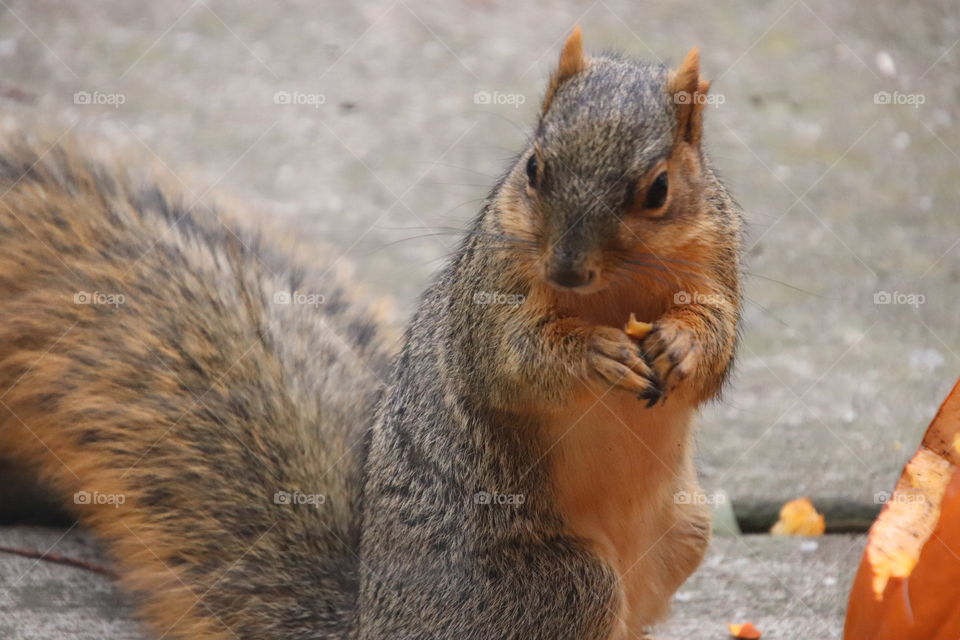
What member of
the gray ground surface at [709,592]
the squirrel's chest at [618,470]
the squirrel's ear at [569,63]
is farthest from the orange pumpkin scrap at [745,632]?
the squirrel's ear at [569,63]

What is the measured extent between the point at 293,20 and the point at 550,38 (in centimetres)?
100

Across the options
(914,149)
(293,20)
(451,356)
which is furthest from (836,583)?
(293,20)

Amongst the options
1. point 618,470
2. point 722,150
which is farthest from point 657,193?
point 722,150

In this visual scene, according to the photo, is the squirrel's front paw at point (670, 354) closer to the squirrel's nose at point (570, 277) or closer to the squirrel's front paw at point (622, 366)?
the squirrel's front paw at point (622, 366)

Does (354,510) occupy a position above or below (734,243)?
below

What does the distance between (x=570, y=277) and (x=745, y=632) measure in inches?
42.0

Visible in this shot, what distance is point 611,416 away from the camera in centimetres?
194

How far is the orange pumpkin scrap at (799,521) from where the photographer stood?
2.74m

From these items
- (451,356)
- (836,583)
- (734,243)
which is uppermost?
(734,243)

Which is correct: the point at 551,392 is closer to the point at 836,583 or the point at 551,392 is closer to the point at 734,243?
the point at 734,243

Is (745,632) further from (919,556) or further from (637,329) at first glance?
(637,329)

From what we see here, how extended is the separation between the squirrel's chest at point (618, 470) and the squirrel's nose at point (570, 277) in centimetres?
27

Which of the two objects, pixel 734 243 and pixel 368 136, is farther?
pixel 368 136

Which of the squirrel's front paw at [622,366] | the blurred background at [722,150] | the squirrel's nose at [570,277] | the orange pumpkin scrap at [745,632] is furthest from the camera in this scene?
the blurred background at [722,150]
